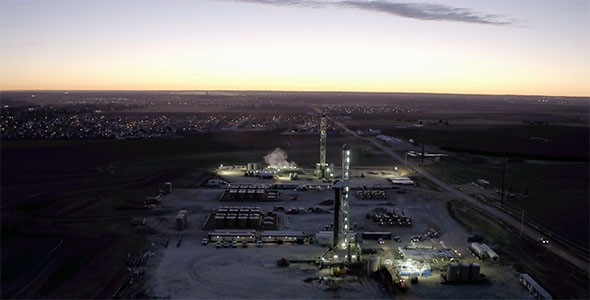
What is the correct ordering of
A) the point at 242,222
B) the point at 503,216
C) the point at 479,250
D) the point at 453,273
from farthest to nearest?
the point at 503,216 < the point at 242,222 < the point at 479,250 < the point at 453,273

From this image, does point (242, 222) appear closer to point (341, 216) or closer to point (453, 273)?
point (341, 216)

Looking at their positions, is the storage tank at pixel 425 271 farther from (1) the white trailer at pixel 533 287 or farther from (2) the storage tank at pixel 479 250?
(1) the white trailer at pixel 533 287

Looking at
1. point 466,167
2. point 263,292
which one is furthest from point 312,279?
point 466,167

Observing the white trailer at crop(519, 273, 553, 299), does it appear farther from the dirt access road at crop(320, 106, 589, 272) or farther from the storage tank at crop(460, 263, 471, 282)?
the dirt access road at crop(320, 106, 589, 272)

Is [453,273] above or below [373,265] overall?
below

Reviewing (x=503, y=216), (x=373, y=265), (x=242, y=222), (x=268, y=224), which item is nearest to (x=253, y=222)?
(x=242, y=222)

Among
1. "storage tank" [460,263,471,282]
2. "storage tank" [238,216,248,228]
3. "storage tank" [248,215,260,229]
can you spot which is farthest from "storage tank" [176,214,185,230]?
"storage tank" [460,263,471,282]

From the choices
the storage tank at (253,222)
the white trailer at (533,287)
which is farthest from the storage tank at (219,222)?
the white trailer at (533,287)
